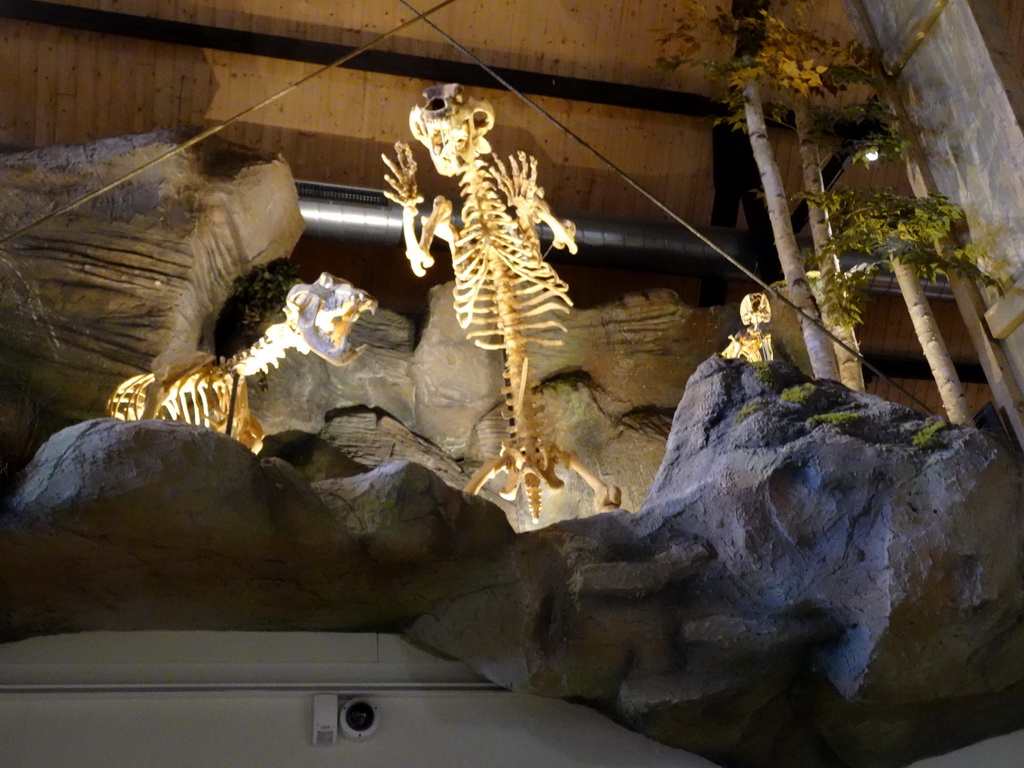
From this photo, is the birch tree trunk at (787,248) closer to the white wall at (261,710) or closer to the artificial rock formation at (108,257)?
the white wall at (261,710)

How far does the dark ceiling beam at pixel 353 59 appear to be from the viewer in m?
7.20

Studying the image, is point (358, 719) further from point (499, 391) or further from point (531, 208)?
point (499, 391)

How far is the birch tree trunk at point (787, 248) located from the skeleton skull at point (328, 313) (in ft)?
7.17

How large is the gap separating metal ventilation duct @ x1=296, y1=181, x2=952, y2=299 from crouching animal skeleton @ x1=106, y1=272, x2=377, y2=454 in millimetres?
2846

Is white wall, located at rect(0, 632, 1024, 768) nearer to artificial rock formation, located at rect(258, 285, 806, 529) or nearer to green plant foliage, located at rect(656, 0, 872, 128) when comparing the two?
artificial rock formation, located at rect(258, 285, 806, 529)

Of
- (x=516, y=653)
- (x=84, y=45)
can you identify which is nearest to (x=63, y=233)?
(x=84, y=45)

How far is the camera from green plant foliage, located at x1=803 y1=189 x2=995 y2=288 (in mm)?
5211

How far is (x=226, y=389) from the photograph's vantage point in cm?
482

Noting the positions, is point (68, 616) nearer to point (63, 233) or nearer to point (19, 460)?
point (19, 460)

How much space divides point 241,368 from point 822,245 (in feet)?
10.6

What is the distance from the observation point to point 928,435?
9.99 feet

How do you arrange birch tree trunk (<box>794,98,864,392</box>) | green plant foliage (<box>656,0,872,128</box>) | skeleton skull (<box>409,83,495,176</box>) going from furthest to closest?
green plant foliage (<box>656,0,872,128</box>) < skeleton skull (<box>409,83,495,176</box>) < birch tree trunk (<box>794,98,864,392</box>)

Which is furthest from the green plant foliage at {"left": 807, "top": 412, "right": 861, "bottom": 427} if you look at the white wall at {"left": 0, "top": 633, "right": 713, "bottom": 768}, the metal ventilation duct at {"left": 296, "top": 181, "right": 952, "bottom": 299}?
the metal ventilation duct at {"left": 296, "top": 181, "right": 952, "bottom": 299}

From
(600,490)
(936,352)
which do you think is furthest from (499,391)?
(936,352)
